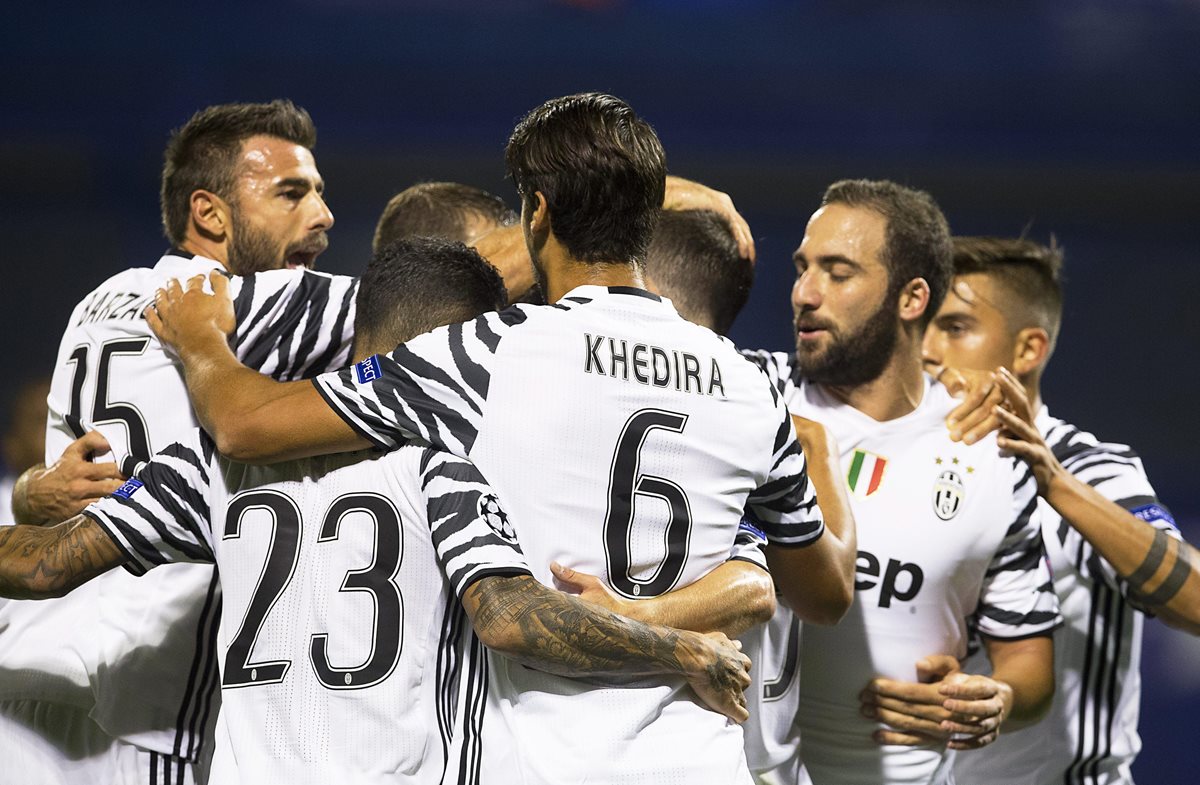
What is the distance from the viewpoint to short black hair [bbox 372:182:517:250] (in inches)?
158

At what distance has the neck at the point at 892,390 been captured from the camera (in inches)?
135

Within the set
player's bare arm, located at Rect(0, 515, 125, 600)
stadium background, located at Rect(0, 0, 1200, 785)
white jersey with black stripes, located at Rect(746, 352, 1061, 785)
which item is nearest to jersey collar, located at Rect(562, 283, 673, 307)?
player's bare arm, located at Rect(0, 515, 125, 600)

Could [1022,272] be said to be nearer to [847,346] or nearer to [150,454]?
[847,346]

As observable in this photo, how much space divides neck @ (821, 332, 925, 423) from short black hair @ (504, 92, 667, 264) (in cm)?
129

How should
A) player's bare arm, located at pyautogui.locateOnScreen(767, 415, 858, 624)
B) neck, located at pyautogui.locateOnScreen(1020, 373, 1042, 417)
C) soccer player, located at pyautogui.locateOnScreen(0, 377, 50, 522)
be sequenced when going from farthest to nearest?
soccer player, located at pyautogui.locateOnScreen(0, 377, 50, 522) → neck, located at pyautogui.locateOnScreen(1020, 373, 1042, 417) → player's bare arm, located at pyautogui.locateOnScreen(767, 415, 858, 624)

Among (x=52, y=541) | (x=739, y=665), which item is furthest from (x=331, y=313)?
(x=739, y=665)

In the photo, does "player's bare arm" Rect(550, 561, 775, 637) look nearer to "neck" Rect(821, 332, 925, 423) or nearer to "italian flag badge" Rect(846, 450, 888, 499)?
"italian flag badge" Rect(846, 450, 888, 499)

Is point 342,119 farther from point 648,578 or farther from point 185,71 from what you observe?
point 648,578

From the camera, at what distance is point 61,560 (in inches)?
88.9

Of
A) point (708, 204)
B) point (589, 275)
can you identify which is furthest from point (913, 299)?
point (589, 275)

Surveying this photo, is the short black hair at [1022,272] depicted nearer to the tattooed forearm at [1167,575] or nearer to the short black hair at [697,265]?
the tattooed forearm at [1167,575]

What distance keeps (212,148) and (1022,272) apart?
2.74m

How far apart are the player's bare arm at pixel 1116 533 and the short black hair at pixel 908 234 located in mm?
382

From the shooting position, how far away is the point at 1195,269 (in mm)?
8891
